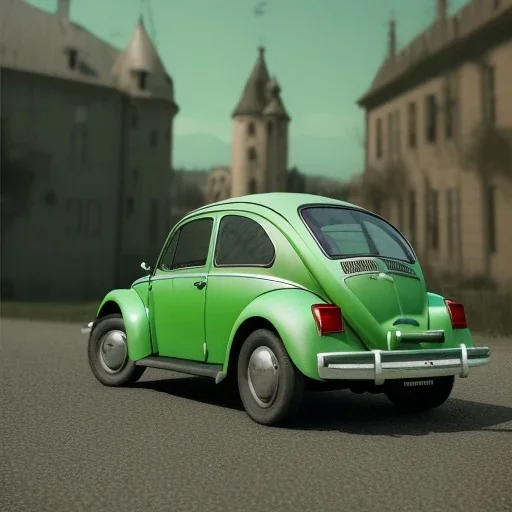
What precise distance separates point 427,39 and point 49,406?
984 inches

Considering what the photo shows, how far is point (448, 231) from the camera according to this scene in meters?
27.4

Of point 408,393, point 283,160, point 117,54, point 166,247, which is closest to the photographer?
point 408,393

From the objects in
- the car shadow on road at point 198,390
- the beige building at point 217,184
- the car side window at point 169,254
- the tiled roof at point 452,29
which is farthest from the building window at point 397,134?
the beige building at point 217,184

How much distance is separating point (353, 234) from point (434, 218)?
22.1m

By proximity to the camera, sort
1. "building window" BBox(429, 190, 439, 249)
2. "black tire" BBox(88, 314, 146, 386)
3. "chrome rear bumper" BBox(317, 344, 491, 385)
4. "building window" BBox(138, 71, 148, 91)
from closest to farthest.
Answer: "chrome rear bumper" BBox(317, 344, 491, 385) < "black tire" BBox(88, 314, 146, 386) < "building window" BBox(429, 190, 439, 249) < "building window" BBox(138, 71, 148, 91)

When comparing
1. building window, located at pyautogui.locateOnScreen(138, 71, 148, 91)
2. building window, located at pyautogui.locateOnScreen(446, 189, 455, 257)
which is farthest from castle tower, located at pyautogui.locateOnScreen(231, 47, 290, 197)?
building window, located at pyautogui.locateOnScreen(446, 189, 455, 257)

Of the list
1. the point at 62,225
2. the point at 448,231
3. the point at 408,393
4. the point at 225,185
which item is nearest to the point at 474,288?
the point at 448,231

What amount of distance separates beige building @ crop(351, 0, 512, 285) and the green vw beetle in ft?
58.2

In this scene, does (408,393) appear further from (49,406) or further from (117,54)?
(117,54)

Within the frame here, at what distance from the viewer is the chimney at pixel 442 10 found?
27.7m

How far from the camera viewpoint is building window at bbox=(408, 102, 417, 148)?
32.0 metres

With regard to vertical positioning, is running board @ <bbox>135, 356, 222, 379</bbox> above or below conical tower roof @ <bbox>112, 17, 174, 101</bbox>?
below

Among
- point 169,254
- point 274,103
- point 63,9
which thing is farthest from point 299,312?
point 274,103

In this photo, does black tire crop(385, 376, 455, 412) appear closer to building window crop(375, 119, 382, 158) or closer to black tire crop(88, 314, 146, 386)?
black tire crop(88, 314, 146, 386)
